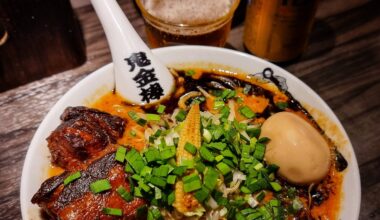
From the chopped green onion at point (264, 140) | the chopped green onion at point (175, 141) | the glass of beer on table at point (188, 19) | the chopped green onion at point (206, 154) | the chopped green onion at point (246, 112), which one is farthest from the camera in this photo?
the glass of beer on table at point (188, 19)

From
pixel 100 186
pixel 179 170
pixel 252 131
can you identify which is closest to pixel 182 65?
pixel 252 131

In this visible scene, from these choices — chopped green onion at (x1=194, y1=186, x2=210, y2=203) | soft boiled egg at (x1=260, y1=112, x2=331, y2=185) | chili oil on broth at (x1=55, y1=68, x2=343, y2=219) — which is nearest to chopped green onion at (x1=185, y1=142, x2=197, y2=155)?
chopped green onion at (x1=194, y1=186, x2=210, y2=203)

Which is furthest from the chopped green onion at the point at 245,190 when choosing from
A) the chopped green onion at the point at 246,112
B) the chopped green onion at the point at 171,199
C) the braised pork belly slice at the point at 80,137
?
the braised pork belly slice at the point at 80,137

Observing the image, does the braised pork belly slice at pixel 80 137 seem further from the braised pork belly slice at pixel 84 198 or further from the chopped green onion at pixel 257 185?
the chopped green onion at pixel 257 185

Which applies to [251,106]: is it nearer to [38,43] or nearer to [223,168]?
[223,168]

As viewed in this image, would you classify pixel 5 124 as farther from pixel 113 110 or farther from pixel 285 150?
pixel 285 150
